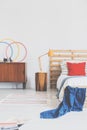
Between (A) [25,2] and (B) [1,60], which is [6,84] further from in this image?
(A) [25,2]

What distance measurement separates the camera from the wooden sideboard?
6629 millimetres

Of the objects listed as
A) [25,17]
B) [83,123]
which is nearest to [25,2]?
[25,17]

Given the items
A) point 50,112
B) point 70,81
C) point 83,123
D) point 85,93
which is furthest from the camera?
point 70,81

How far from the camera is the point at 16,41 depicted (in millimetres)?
6934

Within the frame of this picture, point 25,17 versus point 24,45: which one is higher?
point 25,17

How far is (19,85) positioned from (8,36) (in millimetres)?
1440

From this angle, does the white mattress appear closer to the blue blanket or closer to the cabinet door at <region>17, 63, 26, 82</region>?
the blue blanket

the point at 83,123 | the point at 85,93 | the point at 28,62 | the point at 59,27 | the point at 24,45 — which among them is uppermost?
the point at 59,27

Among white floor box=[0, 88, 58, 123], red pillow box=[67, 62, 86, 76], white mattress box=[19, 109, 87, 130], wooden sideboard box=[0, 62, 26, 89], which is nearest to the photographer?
white mattress box=[19, 109, 87, 130]

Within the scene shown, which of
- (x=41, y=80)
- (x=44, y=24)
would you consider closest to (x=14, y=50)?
(x=44, y=24)

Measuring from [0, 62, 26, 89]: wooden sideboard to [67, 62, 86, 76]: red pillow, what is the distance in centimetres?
125

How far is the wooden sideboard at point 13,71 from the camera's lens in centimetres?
663

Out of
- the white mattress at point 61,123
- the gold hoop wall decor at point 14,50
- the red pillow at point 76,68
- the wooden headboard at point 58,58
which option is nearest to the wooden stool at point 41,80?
the wooden headboard at point 58,58

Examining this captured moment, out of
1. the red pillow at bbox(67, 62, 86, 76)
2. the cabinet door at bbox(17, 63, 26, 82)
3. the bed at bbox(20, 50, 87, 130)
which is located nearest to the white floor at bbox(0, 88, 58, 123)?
the bed at bbox(20, 50, 87, 130)
